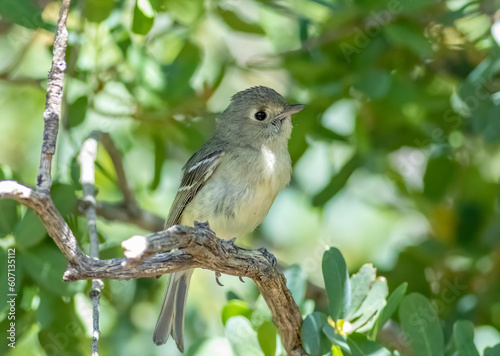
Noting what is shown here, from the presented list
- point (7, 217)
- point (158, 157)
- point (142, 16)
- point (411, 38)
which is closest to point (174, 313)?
point (158, 157)

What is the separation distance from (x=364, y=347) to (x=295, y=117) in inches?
77.6

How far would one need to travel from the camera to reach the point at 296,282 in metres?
3.55

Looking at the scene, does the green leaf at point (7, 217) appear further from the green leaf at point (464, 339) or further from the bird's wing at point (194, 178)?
the green leaf at point (464, 339)

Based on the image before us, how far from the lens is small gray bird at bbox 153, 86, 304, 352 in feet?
13.1

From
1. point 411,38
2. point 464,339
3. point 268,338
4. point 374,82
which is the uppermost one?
point 411,38

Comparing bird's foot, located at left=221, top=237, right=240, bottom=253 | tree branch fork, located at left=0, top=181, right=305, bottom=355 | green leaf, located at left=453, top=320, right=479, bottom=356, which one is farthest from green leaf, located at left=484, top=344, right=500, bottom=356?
bird's foot, located at left=221, top=237, right=240, bottom=253

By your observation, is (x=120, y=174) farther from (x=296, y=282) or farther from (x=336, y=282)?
(x=336, y=282)

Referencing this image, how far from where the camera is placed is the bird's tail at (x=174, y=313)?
412 cm

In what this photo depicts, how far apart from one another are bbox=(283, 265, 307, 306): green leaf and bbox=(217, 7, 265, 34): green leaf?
1.69 meters

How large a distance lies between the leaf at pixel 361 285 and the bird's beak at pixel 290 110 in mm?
1320

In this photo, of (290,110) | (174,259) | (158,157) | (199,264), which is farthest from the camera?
(158,157)

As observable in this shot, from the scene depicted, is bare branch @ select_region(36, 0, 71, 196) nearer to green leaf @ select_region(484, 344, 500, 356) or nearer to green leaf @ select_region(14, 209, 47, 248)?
green leaf @ select_region(14, 209, 47, 248)

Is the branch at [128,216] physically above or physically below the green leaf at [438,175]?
below

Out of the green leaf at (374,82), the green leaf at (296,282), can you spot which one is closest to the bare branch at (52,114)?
the green leaf at (296,282)
